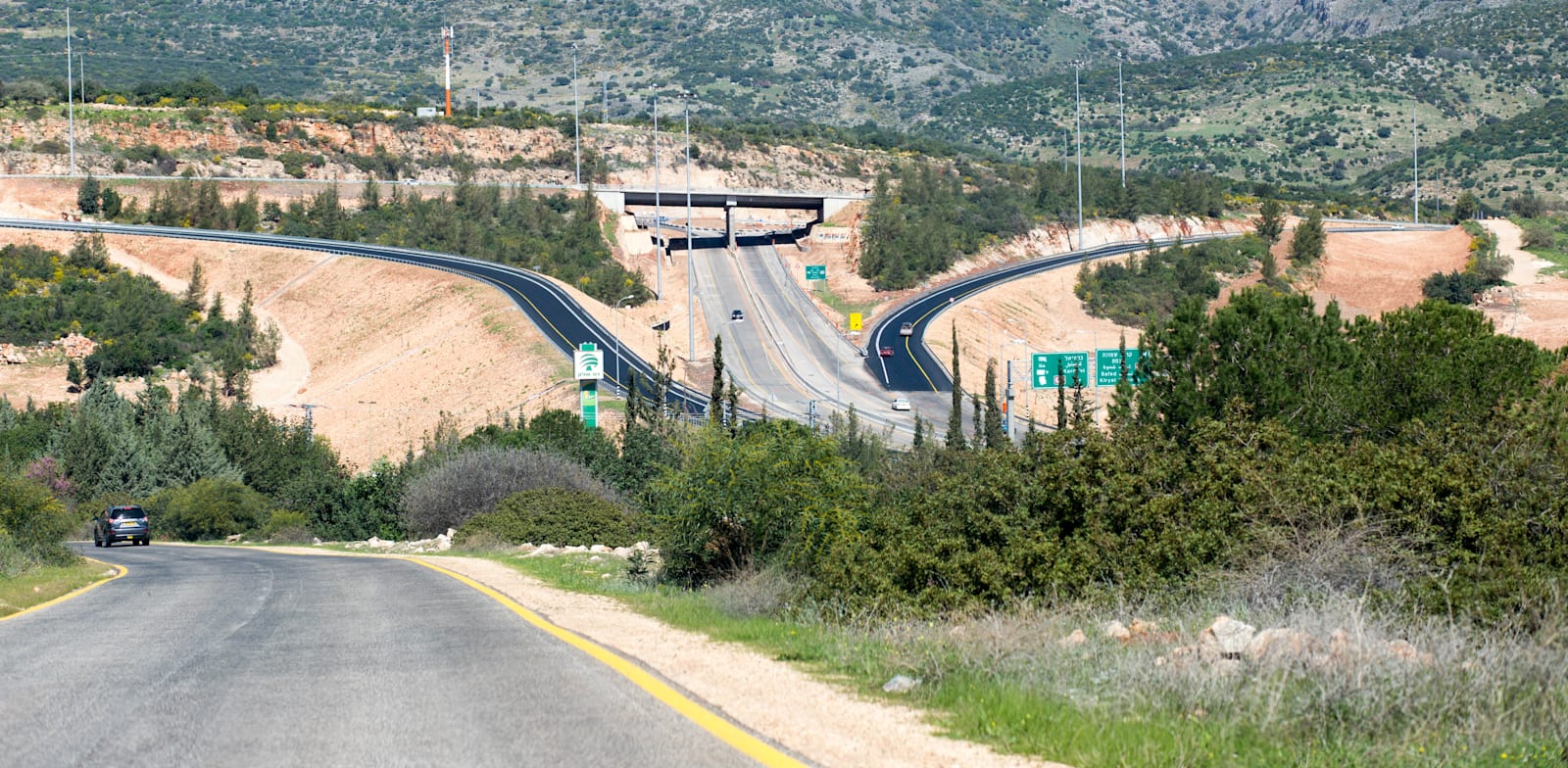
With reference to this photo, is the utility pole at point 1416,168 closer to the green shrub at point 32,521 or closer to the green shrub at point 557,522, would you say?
the green shrub at point 557,522

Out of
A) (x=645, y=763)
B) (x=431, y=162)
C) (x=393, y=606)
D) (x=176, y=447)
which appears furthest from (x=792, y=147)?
(x=645, y=763)

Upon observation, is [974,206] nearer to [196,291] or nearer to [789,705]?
[196,291]

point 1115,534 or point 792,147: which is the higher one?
point 792,147

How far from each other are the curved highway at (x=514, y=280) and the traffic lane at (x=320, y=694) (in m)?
56.0

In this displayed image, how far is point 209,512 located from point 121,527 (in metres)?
13.8

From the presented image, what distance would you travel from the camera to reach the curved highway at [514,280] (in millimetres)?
85875

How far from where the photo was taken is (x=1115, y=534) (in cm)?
1678

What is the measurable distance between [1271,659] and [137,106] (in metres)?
148

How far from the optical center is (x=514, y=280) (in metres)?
99.8

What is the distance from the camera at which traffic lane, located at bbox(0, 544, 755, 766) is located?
8305 millimetres

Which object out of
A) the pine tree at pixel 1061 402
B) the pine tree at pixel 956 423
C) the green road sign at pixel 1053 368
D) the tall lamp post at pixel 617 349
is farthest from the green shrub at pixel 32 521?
the green road sign at pixel 1053 368

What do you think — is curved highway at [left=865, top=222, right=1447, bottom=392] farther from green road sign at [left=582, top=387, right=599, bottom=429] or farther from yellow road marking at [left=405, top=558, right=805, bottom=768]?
yellow road marking at [left=405, top=558, right=805, bottom=768]

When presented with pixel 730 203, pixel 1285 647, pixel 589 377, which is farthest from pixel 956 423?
pixel 730 203

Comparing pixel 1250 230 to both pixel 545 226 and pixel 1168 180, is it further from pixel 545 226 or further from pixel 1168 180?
pixel 545 226
